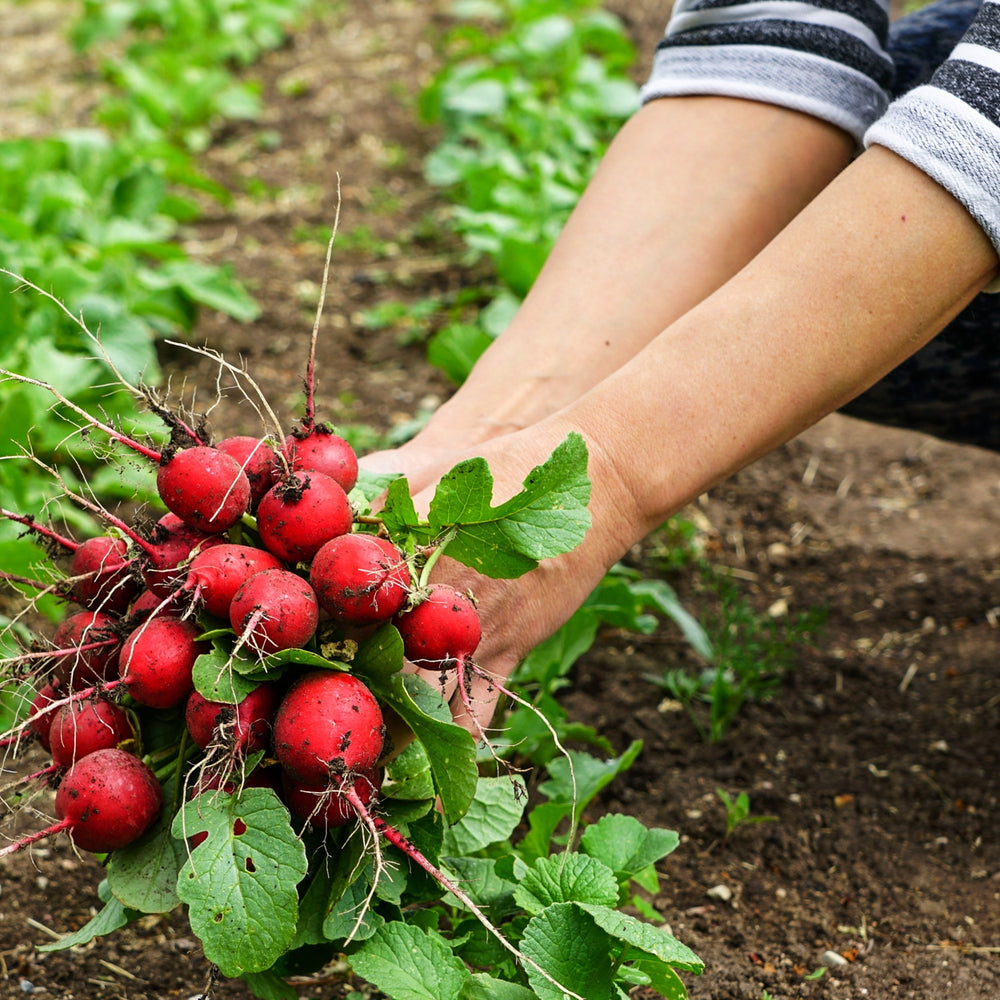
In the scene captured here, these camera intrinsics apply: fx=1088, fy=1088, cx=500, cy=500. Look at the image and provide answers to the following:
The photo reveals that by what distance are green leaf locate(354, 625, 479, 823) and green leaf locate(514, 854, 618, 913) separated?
140 millimetres

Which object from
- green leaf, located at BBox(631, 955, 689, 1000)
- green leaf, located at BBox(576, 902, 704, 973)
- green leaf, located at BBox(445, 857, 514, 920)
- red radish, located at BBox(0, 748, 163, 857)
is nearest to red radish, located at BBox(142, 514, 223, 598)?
red radish, located at BBox(0, 748, 163, 857)

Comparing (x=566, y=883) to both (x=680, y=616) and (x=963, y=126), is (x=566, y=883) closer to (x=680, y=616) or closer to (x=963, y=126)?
(x=680, y=616)

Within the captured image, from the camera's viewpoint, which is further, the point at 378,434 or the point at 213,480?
the point at 378,434

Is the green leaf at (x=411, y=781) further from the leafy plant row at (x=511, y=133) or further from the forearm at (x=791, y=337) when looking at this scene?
the leafy plant row at (x=511, y=133)

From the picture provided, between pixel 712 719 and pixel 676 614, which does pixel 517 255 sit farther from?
pixel 712 719

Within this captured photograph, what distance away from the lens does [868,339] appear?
159 cm

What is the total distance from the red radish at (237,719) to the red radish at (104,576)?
22 cm

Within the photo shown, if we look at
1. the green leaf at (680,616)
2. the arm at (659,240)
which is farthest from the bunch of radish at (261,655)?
the green leaf at (680,616)

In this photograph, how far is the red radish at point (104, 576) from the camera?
1533 millimetres

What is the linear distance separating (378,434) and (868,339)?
1.85 meters

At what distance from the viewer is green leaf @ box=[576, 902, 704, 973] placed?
1336mm

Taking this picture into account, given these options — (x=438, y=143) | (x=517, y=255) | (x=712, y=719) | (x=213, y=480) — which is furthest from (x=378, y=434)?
(x=438, y=143)

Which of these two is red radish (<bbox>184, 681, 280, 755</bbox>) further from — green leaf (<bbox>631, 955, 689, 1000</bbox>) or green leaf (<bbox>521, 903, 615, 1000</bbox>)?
green leaf (<bbox>631, 955, 689, 1000</bbox>)

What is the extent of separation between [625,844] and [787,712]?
895mm
